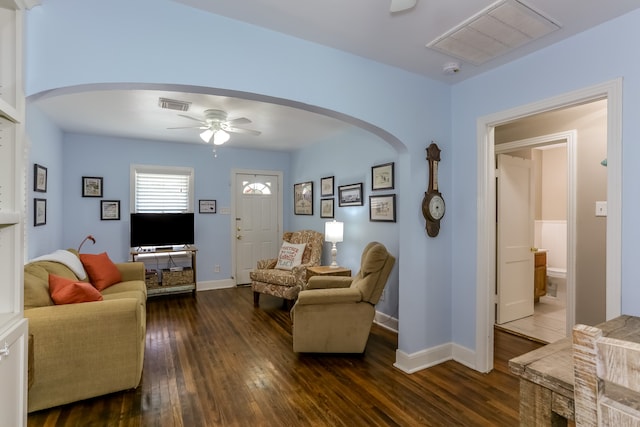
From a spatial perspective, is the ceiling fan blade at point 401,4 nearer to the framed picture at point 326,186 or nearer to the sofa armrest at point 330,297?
the sofa armrest at point 330,297

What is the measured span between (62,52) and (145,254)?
154 inches

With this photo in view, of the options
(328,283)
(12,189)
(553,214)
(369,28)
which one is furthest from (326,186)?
(553,214)

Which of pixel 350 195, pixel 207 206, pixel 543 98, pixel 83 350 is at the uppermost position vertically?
pixel 543 98

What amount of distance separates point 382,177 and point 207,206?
3.19m

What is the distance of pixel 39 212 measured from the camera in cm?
346

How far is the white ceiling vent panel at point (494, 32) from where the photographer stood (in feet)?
5.96

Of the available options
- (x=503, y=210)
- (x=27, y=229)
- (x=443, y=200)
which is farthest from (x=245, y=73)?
(x=503, y=210)

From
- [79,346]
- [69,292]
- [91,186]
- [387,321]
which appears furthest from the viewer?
[91,186]

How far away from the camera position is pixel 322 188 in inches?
199

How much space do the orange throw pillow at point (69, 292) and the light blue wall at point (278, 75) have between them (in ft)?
4.87

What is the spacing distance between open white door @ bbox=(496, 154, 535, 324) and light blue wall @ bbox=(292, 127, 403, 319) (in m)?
1.32

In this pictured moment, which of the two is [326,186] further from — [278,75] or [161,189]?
[278,75]

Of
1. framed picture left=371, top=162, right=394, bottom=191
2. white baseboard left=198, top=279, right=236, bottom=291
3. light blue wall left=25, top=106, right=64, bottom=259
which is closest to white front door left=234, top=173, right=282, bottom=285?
white baseboard left=198, top=279, right=236, bottom=291

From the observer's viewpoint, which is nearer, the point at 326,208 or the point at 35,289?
the point at 35,289
